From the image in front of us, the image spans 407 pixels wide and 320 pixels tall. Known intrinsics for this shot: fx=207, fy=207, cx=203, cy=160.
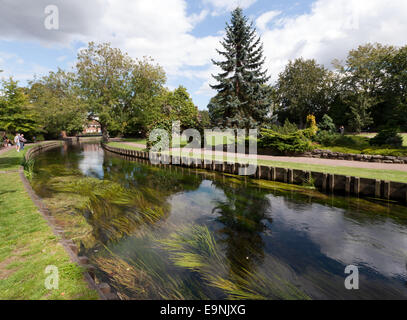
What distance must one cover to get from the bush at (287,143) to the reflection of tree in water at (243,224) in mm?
8048

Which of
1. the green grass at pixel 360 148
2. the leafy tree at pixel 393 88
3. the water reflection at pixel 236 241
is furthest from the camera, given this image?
the leafy tree at pixel 393 88

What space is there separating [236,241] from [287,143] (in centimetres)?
A: 1425

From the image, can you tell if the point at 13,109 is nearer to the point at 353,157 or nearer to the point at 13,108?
the point at 13,108

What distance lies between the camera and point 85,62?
38.1m

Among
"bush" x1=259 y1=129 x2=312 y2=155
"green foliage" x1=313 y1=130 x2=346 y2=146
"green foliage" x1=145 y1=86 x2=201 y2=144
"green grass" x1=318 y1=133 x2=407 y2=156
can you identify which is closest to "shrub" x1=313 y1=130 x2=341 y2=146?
"green foliage" x1=313 y1=130 x2=346 y2=146

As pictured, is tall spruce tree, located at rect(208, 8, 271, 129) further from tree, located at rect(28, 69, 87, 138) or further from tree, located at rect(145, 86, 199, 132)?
tree, located at rect(28, 69, 87, 138)

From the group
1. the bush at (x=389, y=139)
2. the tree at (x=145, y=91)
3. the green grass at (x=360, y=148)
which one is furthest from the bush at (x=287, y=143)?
the tree at (x=145, y=91)

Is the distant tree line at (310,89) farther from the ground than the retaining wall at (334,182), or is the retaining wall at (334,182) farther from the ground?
the distant tree line at (310,89)

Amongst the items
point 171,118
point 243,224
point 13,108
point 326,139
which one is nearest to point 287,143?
point 326,139

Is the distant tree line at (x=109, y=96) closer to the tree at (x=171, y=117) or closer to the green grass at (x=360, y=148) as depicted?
the tree at (x=171, y=117)

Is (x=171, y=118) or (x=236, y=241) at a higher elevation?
(x=171, y=118)

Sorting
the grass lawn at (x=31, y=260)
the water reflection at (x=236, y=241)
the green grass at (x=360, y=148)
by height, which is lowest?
the water reflection at (x=236, y=241)

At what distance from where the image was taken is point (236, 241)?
6.66 metres

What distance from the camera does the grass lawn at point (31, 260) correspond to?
11.7 ft
